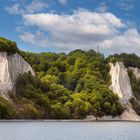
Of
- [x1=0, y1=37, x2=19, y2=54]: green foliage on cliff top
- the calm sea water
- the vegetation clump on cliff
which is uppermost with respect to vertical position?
[x1=0, y1=37, x2=19, y2=54]: green foliage on cliff top

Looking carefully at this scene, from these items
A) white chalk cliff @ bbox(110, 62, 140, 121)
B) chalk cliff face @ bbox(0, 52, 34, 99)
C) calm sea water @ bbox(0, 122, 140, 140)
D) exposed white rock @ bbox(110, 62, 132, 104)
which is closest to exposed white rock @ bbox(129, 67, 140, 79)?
white chalk cliff @ bbox(110, 62, 140, 121)

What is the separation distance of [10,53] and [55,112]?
69.3 ft

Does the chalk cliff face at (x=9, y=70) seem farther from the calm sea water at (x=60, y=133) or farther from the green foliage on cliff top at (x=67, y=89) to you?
the calm sea water at (x=60, y=133)

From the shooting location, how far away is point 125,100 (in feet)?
573

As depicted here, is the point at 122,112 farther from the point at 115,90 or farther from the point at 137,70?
the point at 137,70

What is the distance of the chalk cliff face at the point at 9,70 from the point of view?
130125mm

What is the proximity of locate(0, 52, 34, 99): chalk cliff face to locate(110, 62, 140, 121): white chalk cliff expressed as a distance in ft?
148

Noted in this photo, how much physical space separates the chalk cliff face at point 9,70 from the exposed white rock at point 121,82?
4509cm

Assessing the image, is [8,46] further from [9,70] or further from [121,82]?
[121,82]

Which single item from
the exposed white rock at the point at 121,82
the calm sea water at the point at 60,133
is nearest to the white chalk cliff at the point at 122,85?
the exposed white rock at the point at 121,82

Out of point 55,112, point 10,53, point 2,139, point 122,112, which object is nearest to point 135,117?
point 122,112

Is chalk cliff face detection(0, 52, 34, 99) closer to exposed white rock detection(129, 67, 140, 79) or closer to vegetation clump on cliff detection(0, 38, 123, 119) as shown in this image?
vegetation clump on cliff detection(0, 38, 123, 119)

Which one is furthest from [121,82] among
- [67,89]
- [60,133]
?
[60,133]

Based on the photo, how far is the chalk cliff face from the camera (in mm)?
130125
